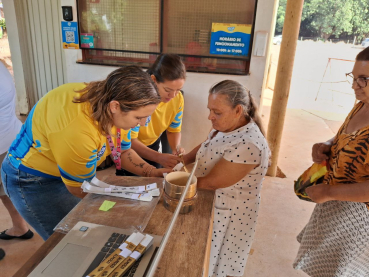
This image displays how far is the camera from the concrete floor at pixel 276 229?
2.08m

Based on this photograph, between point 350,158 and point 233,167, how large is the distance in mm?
527

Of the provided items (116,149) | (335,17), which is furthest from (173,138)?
(335,17)

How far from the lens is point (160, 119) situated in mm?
2094

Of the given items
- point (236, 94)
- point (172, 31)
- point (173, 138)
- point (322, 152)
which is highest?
point (172, 31)

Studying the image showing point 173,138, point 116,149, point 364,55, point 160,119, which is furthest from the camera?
point 173,138

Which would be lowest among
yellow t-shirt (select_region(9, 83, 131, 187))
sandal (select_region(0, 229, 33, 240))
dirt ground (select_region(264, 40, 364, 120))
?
sandal (select_region(0, 229, 33, 240))

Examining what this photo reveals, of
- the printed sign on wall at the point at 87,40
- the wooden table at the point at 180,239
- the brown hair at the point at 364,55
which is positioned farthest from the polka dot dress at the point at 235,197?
the printed sign on wall at the point at 87,40

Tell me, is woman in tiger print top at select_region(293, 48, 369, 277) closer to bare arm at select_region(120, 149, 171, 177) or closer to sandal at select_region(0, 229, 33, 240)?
bare arm at select_region(120, 149, 171, 177)

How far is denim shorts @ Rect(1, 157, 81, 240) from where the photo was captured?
1.29 metres

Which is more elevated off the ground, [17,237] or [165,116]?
[165,116]

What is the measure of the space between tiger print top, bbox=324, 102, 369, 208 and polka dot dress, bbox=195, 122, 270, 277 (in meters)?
0.33

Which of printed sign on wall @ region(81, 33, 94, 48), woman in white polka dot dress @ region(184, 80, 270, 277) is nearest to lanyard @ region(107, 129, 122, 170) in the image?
woman in white polka dot dress @ region(184, 80, 270, 277)

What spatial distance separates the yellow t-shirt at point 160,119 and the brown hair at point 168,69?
32 cm

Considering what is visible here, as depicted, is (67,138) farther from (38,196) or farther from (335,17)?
(335,17)
